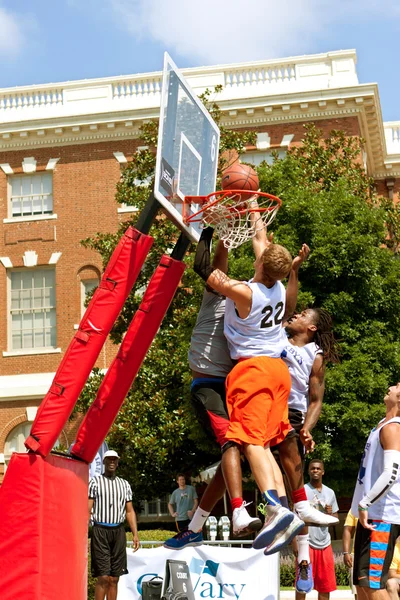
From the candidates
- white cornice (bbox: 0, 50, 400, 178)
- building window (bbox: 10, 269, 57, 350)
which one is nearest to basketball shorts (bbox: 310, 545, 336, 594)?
building window (bbox: 10, 269, 57, 350)

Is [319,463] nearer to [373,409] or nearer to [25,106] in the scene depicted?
[373,409]

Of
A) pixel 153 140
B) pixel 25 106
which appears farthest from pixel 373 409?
pixel 25 106

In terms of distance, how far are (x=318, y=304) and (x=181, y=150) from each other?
14.1m

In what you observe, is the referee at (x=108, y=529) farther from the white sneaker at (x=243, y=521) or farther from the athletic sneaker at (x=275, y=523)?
the athletic sneaker at (x=275, y=523)

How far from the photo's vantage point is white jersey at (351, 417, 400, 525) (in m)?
9.02

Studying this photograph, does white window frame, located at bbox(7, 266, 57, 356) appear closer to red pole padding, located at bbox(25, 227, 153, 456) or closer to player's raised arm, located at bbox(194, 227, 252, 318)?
red pole padding, located at bbox(25, 227, 153, 456)

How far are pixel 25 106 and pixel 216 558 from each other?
2455 centimetres

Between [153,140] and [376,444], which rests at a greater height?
[153,140]

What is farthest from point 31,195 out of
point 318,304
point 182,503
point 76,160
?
point 182,503

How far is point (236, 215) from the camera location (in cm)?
845

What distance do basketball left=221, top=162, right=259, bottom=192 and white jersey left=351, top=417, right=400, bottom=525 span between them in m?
2.56

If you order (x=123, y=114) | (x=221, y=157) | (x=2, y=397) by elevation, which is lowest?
(x=2, y=397)

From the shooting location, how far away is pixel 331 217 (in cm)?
2334

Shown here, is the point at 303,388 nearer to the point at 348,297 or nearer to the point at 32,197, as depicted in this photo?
the point at 348,297
